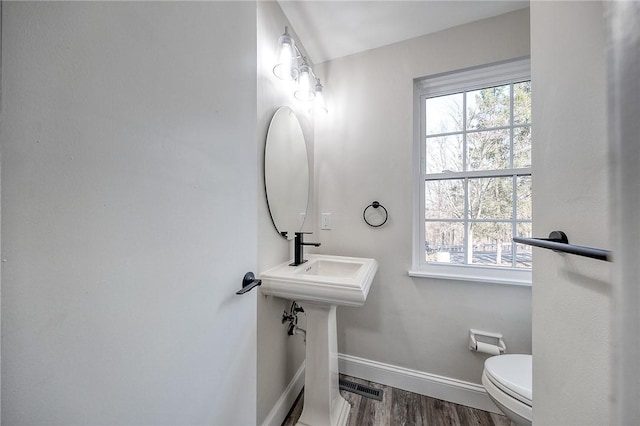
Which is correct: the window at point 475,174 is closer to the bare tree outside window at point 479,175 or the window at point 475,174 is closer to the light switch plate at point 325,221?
the bare tree outside window at point 479,175

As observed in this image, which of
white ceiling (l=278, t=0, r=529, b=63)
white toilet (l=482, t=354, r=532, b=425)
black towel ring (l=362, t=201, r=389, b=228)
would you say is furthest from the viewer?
black towel ring (l=362, t=201, r=389, b=228)

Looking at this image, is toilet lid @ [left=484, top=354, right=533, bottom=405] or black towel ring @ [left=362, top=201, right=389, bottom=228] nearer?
toilet lid @ [left=484, top=354, right=533, bottom=405]

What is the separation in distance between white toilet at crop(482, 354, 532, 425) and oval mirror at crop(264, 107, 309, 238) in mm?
1177

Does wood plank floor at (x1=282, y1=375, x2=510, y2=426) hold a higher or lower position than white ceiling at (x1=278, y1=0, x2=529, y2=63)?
lower

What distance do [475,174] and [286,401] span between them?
1.80 m

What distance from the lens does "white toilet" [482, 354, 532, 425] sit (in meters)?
0.83

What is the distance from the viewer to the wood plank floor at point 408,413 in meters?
1.22

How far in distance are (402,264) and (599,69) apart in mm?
1241

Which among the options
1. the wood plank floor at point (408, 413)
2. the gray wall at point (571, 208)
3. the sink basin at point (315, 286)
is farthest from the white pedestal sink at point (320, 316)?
the gray wall at point (571, 208)

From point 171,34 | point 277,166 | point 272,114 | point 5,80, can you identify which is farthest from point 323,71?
point 5,80

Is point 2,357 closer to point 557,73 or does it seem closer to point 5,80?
point 5,80

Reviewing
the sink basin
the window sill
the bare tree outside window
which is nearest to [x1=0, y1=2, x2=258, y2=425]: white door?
the sink basin

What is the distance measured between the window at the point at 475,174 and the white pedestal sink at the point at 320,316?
0.62m

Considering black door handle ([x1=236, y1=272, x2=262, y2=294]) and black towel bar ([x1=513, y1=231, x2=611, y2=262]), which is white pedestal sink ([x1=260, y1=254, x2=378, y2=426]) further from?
black towel bar ([x1=513, y1=231, x2=611, y2=262])
